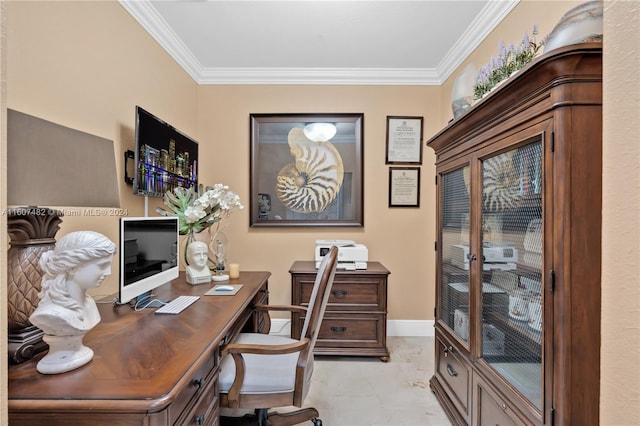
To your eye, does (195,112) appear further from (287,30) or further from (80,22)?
(80,22)

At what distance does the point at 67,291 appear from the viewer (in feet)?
2.85

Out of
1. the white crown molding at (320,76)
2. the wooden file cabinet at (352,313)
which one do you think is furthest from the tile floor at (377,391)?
the white crown molding at (320,76)

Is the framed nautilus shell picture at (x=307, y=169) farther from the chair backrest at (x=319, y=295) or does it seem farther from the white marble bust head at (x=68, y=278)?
the white marble bust head at (x=68, y=278)

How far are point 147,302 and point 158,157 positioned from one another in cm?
108

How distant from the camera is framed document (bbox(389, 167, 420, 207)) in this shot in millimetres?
3131

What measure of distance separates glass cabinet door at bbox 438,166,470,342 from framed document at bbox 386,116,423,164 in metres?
1.10

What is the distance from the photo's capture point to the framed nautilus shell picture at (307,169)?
10.2 ft

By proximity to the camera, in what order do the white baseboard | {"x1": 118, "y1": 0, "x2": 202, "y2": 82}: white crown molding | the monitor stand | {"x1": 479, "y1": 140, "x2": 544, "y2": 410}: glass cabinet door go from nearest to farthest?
{"x1": 479, "y1": 140, "x2": 544, "y2": 410}: glass cabinet door < the monitor stand < {"x1": 118, "y1": 0, "x2": 202, "y2": 82}: white crown molding < the white baseboard

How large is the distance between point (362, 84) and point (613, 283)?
2.90 m

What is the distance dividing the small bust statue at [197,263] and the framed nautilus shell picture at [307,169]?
1.13 m

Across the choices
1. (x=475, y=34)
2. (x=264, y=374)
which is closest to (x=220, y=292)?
A: (x=264, y=374)

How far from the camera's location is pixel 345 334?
2.67m

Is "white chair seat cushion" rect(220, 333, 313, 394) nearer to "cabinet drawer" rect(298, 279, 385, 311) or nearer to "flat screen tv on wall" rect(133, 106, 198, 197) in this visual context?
"cabinet drawer" rect(298, 279, 385, 311)

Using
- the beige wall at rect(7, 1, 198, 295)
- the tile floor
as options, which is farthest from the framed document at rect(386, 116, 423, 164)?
the beige wall at rect(7, 1, 198, 295)
